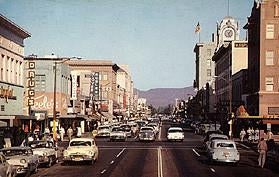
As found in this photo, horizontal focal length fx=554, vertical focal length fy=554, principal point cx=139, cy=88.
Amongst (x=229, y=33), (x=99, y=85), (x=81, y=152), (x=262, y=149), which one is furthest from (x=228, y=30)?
(x=81, y=152)

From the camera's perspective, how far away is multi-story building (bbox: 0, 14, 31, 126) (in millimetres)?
47938

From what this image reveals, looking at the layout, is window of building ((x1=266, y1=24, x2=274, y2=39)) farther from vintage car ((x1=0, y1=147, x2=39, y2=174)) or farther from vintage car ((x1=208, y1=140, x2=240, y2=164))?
vintage car ((x1=0, y1=147, x2=39, y2=174))

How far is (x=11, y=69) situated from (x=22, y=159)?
28703mm

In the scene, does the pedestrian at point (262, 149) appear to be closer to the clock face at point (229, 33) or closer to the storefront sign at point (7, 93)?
the storefront sign at point (7, 93)

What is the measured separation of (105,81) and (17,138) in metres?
99.2

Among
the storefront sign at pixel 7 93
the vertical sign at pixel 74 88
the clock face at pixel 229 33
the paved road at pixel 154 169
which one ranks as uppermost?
the clock face at pixel 229 33

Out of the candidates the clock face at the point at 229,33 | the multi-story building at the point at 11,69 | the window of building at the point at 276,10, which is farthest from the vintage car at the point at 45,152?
the clock face at the point at 229,33

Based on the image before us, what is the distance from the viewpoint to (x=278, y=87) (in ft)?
246

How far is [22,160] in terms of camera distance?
2462 cm

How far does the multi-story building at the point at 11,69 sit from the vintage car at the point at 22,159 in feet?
63.1

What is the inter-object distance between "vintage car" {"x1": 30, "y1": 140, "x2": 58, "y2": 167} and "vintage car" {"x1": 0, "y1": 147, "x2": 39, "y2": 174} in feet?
10.4

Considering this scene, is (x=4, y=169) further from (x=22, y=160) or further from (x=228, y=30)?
(x=228, y=30)

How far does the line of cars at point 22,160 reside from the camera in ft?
67.2

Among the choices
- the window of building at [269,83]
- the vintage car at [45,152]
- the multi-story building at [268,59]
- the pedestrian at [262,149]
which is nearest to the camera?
the vintage car at [45,152]
